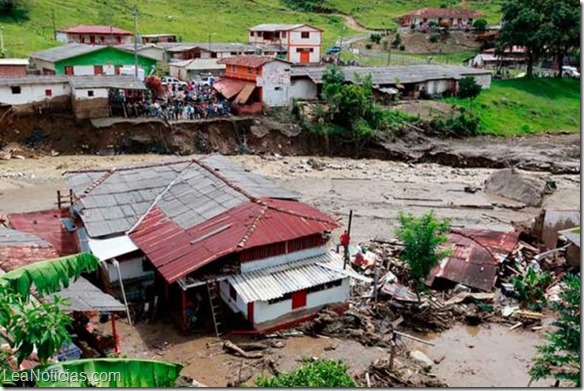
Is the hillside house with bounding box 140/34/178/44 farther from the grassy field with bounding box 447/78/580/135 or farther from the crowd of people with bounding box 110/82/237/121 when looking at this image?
the grassy field with bounding box 447/78/580/135

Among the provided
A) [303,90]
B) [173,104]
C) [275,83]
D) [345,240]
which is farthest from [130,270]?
[303,90]

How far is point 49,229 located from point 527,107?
52.0 metres

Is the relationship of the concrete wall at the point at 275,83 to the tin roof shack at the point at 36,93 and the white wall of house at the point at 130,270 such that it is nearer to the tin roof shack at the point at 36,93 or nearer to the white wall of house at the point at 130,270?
the tin roof shack at the point at 36,93

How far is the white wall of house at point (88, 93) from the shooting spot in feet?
148

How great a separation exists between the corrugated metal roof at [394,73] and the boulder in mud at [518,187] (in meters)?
18.3

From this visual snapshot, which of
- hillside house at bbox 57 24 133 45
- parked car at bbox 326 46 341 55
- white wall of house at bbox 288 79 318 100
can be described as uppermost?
hillside house at bbox 57 24 133 45

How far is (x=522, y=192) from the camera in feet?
134

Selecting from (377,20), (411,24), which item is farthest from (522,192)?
(377,20)

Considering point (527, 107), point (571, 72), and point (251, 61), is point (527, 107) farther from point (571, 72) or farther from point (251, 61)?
point (251, 61)

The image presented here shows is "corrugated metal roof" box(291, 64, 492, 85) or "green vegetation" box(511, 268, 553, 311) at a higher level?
"corrugated metal roof" box(291, 64, 492, 85)

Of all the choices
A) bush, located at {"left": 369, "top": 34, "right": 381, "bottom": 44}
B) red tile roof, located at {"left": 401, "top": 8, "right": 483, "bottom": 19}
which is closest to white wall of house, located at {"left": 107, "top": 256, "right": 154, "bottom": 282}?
bush, located at {"left": 369, "top": 34, "right": 381, "bottom": 44}

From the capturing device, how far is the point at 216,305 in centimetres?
2317

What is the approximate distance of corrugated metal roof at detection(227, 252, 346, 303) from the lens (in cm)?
2152

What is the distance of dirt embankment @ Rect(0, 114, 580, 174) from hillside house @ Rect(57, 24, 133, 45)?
27.0 metres
